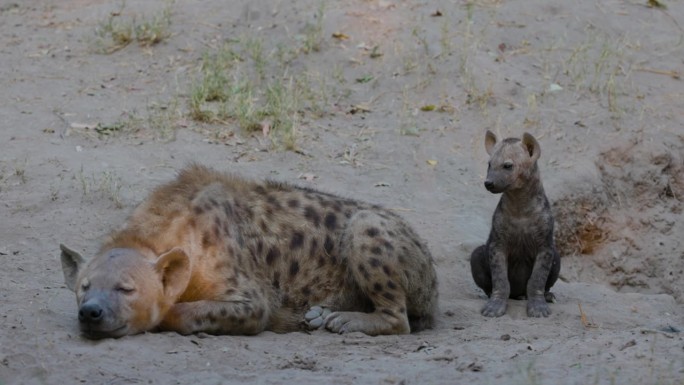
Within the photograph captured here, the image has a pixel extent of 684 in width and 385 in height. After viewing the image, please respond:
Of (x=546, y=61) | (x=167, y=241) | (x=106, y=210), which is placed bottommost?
(x=106, y=210)

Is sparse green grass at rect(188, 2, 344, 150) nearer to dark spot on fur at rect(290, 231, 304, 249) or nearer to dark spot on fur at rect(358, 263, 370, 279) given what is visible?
dark spot on fur at rect(290, 231, 304, 249)

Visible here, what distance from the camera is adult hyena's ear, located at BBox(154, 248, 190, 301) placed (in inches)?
191

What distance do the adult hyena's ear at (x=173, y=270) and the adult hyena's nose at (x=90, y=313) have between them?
0.40 m

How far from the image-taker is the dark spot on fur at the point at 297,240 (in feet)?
18.5

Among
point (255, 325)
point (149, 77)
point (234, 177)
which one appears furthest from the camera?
point (149, 77)

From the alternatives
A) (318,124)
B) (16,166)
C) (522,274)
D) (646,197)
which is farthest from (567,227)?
(16,166)

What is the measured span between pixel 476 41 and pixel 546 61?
0.60m

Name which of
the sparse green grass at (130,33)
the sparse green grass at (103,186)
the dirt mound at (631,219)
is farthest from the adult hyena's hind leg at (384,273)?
the sparse green grass at (130,33)

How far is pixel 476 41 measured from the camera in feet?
29.5

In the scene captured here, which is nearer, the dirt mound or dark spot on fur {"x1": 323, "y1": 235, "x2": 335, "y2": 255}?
dark spot on fur {"x1": 323, "y1": 235, "x2": 335, "y2": 255}

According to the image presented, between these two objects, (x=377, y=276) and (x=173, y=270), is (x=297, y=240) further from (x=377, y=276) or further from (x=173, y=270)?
(x=173, y=270)

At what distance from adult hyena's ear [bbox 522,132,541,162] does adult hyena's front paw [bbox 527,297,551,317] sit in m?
0.79

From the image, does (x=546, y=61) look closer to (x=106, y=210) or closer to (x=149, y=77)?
(x=149, y=77)

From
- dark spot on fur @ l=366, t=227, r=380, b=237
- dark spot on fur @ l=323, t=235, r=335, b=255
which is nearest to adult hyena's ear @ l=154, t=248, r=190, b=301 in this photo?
dark spot on fur @ l=323, t=235, r=335, b=255
